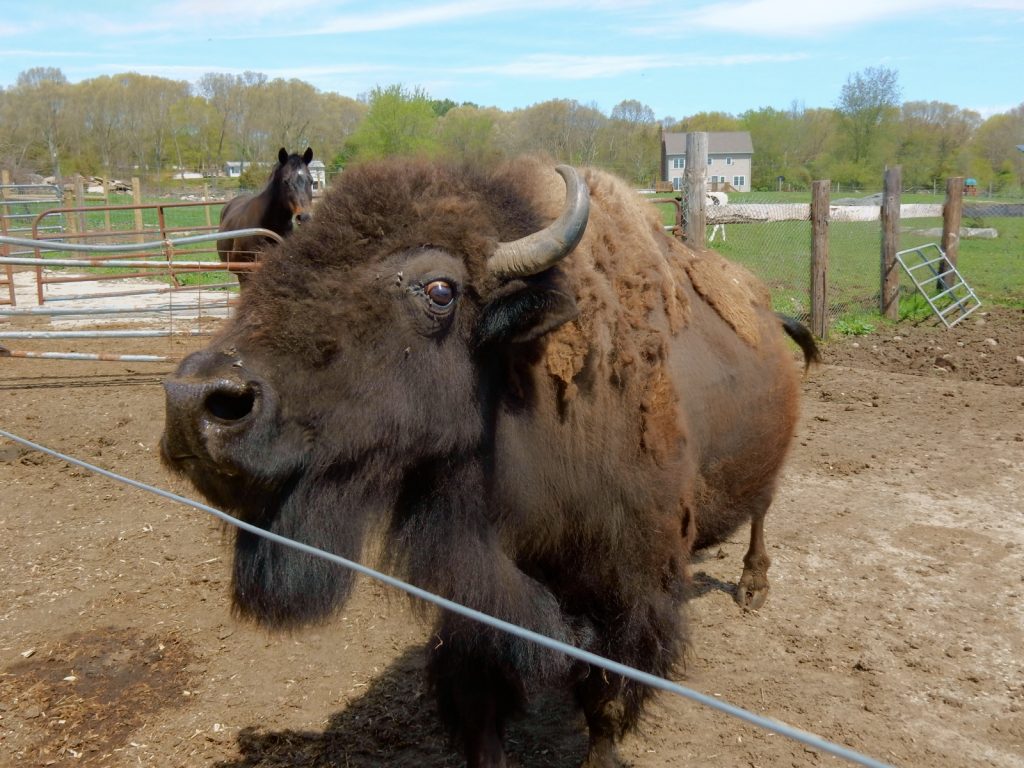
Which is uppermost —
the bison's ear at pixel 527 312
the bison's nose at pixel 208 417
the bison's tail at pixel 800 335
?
the bison's ear at pixel 527 312

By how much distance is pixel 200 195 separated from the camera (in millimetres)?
48312

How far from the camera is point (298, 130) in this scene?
2073 inches

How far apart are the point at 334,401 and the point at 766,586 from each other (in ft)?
12.6

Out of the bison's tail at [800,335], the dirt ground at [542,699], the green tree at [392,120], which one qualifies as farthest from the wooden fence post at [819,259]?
the green tree at [392,120]

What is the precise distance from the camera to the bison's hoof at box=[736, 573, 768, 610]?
5.32m

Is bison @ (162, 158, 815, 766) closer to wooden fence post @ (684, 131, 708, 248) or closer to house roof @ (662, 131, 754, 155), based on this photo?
wooden fence post @ (684, 131, 708, 248)

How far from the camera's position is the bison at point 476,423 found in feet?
8.21

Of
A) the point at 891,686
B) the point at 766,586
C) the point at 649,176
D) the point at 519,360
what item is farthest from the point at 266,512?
the point at 649,176

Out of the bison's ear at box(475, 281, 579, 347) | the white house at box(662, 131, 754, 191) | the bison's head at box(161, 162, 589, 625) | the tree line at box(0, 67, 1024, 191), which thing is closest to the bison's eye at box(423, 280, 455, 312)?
the bison's head at box(161, 162, 589, 625)

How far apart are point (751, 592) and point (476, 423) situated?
3.28 meters

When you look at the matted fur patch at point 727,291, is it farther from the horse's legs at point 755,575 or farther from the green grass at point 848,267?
the green grass at point 848,267

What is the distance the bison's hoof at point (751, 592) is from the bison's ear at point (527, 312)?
3.31 metres

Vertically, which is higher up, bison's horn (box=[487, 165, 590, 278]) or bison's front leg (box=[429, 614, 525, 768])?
bison's horn (box=[487, 165, 590, 278])

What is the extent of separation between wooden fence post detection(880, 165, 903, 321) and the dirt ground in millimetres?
6528
